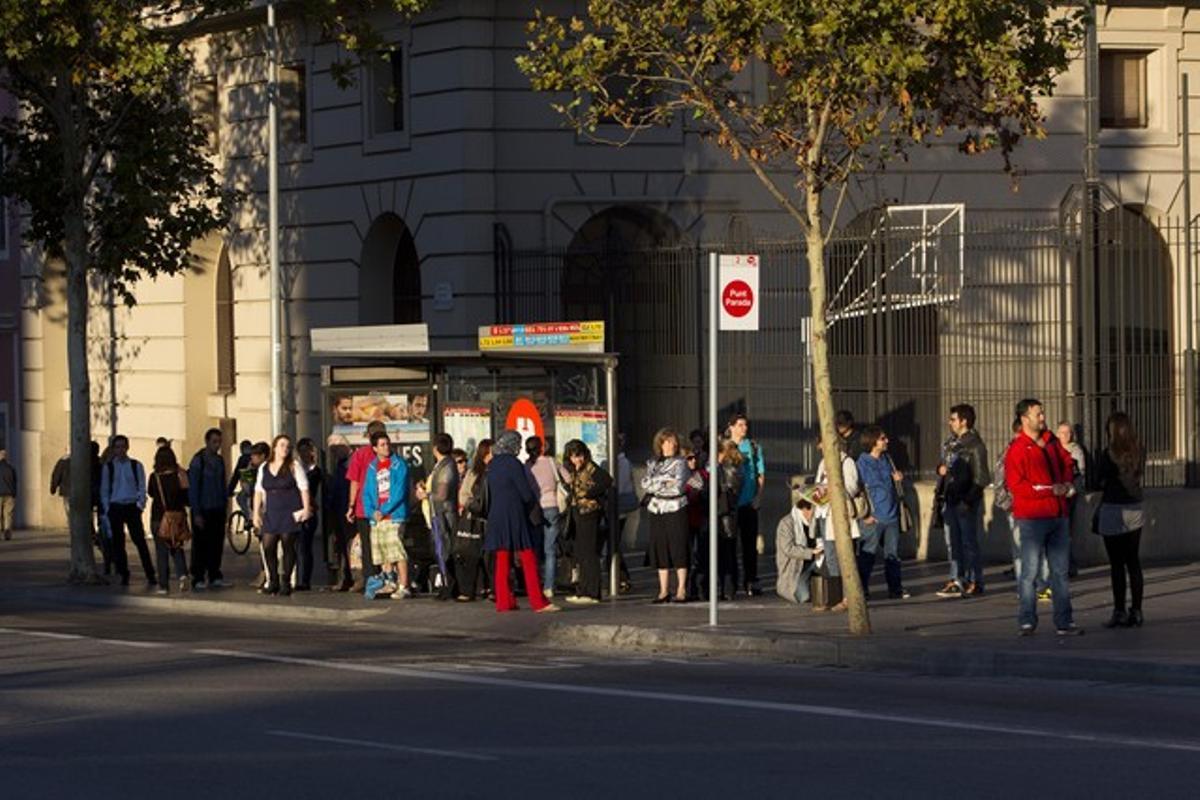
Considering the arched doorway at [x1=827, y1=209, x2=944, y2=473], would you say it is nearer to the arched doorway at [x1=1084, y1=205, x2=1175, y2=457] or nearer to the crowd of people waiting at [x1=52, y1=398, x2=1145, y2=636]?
the crowd of people waiting at [x1=52, y1=398, x2=1145, y2=636]

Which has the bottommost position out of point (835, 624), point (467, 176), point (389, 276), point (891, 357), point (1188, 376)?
point (835, 624)

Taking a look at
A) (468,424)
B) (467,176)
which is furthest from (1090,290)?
(467,176)

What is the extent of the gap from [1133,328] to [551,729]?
1501 centimetres

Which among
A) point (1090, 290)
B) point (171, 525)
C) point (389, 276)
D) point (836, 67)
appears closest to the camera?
point (836, 67)

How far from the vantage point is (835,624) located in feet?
67.2

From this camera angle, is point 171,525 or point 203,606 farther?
point 171,525

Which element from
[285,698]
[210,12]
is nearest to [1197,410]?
[210,12]

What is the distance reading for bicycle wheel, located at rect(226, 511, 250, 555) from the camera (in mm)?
34188

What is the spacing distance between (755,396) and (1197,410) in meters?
5.49

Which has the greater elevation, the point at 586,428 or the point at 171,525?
the point at 586,428

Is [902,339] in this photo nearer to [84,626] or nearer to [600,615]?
[600,615]

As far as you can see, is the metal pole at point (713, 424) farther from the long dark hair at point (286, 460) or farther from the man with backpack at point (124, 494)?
the man with backpack at point (124, 494)

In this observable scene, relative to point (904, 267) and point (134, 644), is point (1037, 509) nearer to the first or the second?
point (134, 644)

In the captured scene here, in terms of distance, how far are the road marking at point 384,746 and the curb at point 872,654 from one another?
19.1 ft
